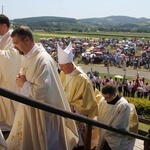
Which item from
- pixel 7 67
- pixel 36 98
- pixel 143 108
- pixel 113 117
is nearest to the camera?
pixel 36 98

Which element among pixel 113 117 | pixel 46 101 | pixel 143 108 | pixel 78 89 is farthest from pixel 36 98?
pixel 143 108

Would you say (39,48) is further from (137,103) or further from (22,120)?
(137,103)

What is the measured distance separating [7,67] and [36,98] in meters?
1.14

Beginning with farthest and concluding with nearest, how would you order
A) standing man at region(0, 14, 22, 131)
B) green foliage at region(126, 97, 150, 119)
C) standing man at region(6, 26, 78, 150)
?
green foliage at region(126, 97, 150, 119) < standing man at region(0, 14, 22, 131) < standing man at region(6, 26, 78, 150)

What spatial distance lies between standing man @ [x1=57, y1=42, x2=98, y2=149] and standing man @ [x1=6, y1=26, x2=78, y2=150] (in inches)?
24.1

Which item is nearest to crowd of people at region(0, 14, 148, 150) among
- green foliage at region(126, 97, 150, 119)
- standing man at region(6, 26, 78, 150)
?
standing man at region(6, 26, 78, 150)

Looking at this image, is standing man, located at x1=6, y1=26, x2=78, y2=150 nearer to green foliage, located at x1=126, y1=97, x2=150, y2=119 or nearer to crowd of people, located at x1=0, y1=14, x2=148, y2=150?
crowd of people, located at x1=0, y1=14, x2=148, y2=150

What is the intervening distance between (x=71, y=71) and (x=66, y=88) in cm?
27

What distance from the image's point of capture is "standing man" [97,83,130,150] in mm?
4305

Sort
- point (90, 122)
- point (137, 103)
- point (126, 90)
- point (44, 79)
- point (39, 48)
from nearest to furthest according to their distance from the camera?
point (90, 122) < point (44, 79) < point (39, 48) < point (137, 103) < point (126, 90)

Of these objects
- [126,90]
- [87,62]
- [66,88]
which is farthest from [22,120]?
[87,62]

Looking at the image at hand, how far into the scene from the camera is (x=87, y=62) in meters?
35.9

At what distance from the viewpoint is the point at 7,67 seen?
14.1ft

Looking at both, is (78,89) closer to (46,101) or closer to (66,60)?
(66,60)
